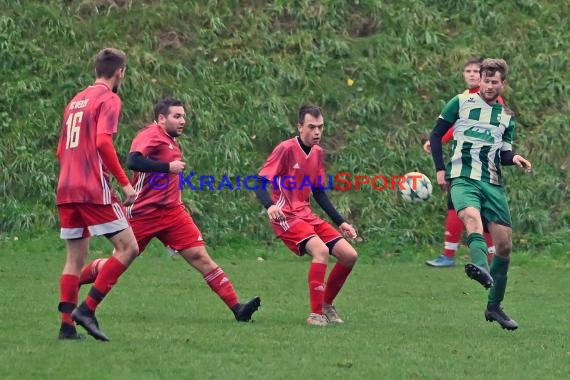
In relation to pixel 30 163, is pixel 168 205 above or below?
above

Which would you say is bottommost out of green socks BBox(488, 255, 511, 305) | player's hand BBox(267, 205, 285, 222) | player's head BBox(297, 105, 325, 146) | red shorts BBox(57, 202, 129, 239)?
green socks BBox(488, 255, 511, 305)

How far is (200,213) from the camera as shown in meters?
15.1

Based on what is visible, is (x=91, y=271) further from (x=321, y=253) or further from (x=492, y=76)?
(x=492, y=76)

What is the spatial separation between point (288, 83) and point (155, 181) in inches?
316

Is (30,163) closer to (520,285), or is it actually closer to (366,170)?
(366,170)

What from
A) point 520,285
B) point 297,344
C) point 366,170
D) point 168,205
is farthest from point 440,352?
point 366,170

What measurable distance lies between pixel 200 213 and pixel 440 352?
25.1 feet

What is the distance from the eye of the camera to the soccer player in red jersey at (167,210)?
9.14 m

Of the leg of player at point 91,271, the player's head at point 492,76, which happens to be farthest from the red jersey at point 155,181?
the player's head at point 492,76

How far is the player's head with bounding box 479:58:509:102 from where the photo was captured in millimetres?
8898

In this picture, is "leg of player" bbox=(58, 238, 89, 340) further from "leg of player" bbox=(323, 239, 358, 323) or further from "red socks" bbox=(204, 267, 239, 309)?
"leg of player" bbox=(323, 239, 358, 323)

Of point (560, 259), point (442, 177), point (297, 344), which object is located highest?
Result: point (442, 177)

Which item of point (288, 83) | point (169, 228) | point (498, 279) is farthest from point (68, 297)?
point (288, 83)

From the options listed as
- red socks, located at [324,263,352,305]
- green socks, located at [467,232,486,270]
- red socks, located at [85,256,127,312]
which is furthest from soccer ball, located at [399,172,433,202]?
red socks, located at [85,256,127,312]
